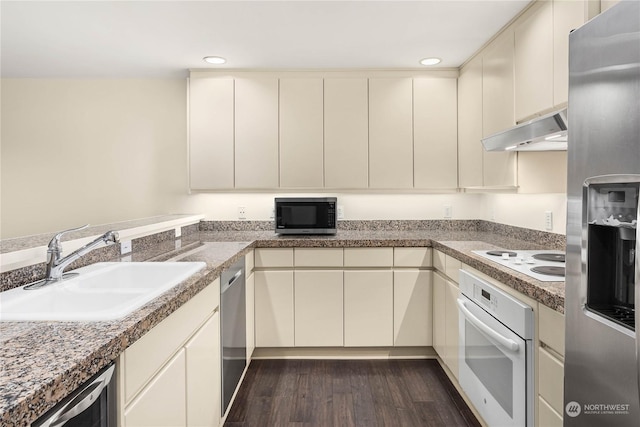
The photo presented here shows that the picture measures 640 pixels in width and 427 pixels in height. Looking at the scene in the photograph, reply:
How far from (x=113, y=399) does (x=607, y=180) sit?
1281 millimetres

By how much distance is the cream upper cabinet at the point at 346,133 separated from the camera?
3.01 metres

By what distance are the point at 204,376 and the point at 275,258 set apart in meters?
1.20

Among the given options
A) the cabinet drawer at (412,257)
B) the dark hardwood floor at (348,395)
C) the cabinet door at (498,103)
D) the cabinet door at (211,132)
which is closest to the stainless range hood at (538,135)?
the cabinet door at (498,103)

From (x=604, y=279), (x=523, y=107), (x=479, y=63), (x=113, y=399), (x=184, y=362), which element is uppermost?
(x=479, y=63)

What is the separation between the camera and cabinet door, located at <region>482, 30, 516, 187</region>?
221 centimetres

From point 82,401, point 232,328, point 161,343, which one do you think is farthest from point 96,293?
point 232,328

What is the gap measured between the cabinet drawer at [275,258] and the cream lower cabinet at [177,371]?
2.99ft

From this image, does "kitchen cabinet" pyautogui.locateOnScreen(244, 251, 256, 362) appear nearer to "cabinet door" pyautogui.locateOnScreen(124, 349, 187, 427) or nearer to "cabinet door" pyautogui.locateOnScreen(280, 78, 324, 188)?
"cabinet door" pyautogui.locateOnScreen(280, 78, 324, 188)

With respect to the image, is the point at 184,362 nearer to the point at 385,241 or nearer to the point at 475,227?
the point at 385,241

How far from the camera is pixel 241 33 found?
2.36m

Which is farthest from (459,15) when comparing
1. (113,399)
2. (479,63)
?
(113,399)

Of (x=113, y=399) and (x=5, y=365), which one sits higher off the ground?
(x=5, y=365)

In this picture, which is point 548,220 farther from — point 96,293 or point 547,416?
point 96,293

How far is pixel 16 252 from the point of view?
52.0 inches
